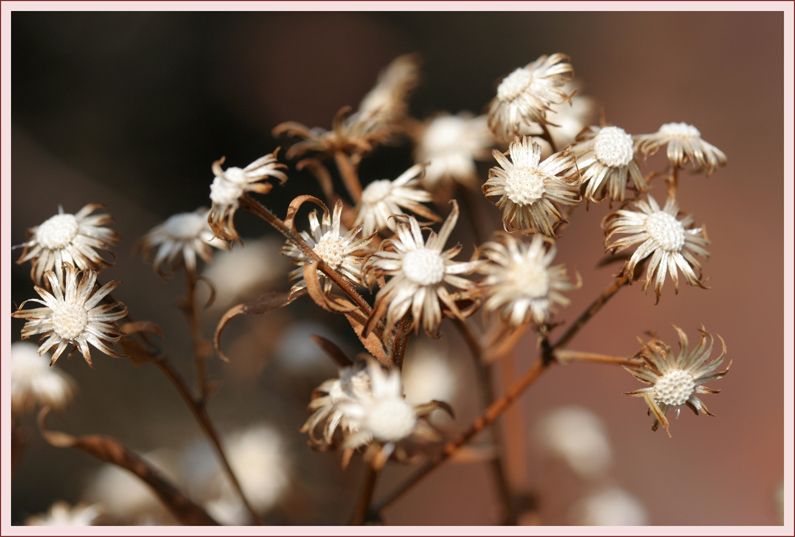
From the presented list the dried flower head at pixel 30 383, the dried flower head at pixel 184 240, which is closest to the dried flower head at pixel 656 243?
the dried flower head at pixel 184 240

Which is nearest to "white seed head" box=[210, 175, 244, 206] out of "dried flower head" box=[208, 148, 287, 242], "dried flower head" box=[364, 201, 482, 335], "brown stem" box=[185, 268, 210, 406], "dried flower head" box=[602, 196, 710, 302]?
"dried flower head" box=[208, 148, 287, 242]

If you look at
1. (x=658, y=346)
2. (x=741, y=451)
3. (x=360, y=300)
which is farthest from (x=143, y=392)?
(x=741, y=451)

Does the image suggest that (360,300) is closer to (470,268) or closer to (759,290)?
(470,268)

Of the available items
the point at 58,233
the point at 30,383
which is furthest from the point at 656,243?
the point at 30,383

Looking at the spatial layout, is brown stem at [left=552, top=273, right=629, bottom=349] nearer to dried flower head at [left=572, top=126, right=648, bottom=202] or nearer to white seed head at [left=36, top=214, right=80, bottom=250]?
dried flower head at [left=572, top=126, right=648, bottom=202]

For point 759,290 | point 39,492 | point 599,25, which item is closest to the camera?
point 39,492

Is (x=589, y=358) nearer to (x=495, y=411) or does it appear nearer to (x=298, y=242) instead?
(x=495, y=411)

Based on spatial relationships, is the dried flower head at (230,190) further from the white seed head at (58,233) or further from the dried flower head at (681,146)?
the dried flower head at (681,146)

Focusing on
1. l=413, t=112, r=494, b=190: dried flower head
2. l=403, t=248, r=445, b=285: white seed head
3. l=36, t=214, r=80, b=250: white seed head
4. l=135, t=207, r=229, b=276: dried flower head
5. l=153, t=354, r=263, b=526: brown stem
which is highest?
l=413, t=112, r=494, b=190: dried flower head
